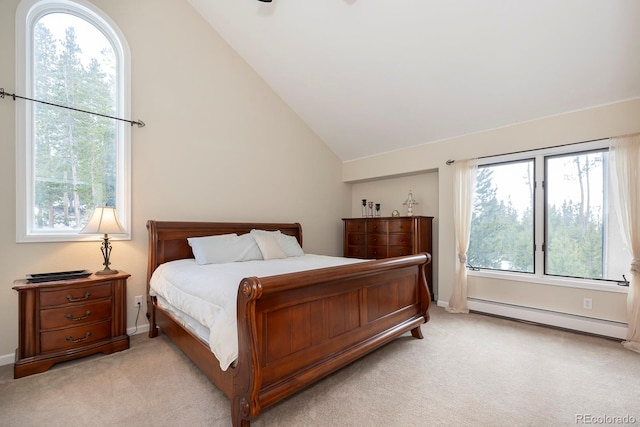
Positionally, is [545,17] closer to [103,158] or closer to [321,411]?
[321,411]

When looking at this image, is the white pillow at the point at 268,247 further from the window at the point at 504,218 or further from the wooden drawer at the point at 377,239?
the window at the point at 504,218

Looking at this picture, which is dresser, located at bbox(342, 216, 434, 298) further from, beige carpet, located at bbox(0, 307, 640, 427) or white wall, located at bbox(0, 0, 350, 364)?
beige carpet, located at bbox(0, 307, 640, 427)

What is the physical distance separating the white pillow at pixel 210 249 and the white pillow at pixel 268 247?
335 millimetres

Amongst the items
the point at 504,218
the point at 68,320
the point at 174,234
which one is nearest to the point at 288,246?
the point at 174,234

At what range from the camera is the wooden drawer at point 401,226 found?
4.22 m

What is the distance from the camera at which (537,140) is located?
335 cm

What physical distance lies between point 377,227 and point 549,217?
7.10ft

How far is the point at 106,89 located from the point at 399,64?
3205 millimetres

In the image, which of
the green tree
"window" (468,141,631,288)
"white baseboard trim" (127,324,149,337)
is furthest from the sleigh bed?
"window" (468,141,631,288)

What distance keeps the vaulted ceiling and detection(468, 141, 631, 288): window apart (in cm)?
60

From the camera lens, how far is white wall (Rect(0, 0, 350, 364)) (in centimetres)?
245

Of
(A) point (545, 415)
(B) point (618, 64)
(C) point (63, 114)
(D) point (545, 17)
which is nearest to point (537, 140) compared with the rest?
(B) point (618, 64)

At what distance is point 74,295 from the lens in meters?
2.39

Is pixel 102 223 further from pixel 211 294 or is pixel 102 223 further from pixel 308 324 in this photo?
pixel 308 324
